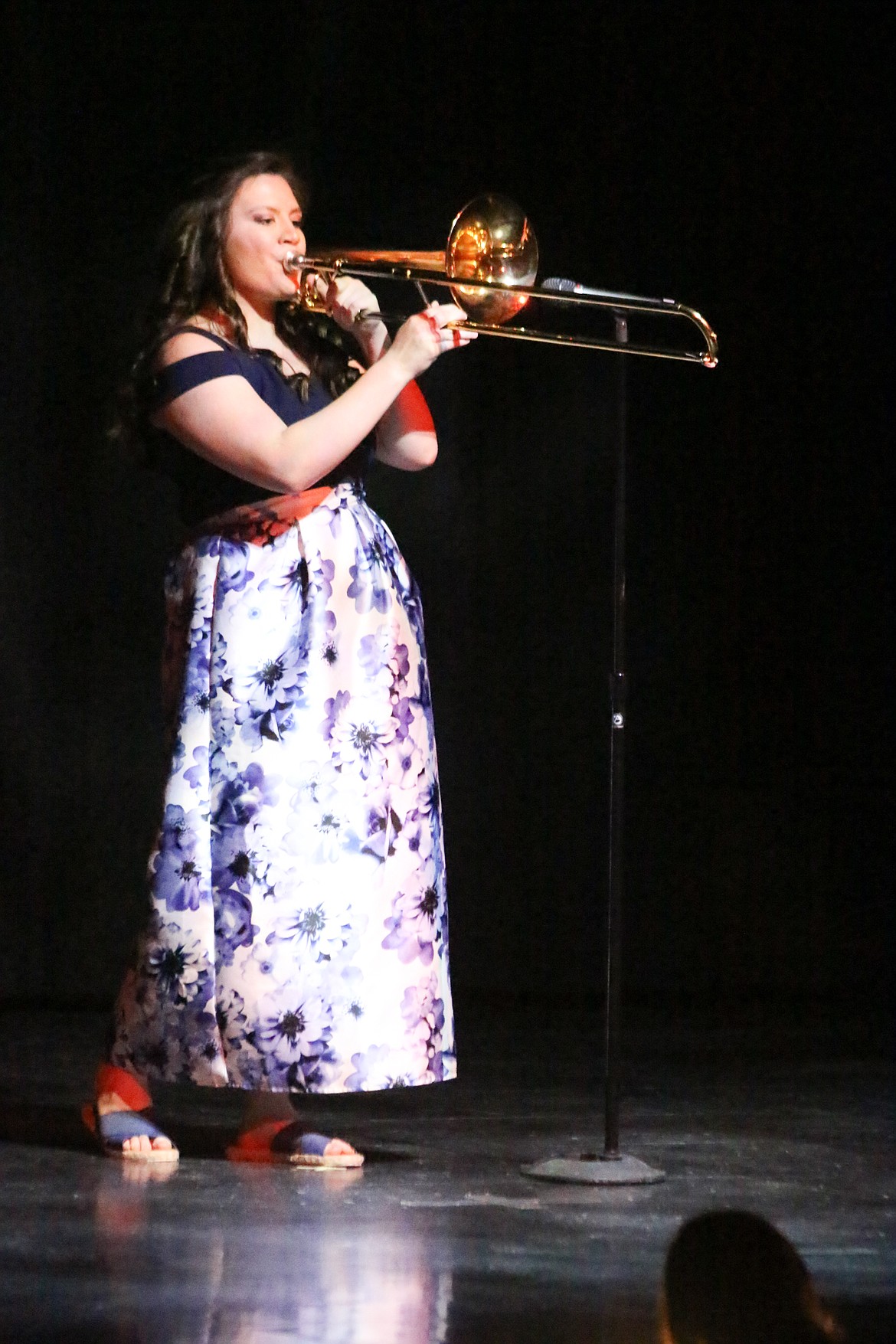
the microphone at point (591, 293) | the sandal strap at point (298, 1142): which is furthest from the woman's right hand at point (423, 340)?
the sandal strap at point (298, 1142)

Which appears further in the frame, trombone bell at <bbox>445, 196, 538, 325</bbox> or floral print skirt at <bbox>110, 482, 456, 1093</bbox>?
trombone bell at <bbox>445, 196, 538, 325</bbox>

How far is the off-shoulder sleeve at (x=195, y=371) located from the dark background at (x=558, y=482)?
1.75 metres

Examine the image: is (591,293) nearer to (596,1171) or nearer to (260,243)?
(260,243)

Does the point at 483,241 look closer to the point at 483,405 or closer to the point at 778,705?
the point at 483,405

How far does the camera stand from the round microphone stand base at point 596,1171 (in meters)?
2.72

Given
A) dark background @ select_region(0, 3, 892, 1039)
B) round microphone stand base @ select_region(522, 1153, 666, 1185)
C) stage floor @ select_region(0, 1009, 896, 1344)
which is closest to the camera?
stage floor @ select_region(0, 1009, 896, 1344)

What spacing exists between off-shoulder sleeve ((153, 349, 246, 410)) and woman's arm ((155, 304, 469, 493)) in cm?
1

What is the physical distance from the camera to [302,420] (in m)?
2.80

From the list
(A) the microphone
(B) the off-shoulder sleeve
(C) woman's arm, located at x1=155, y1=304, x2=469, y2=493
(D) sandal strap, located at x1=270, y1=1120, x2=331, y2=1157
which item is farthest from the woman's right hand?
(D) sandal strap, located at x1=270, y1=1120, x2=331, y2=1157

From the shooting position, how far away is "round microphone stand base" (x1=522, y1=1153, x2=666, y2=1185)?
2.72 meters

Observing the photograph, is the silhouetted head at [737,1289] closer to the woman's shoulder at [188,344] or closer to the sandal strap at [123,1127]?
the sandal strap at [123,1127]

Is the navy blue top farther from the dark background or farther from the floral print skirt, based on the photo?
the dark background

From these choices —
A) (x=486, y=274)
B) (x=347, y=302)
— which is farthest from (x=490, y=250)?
(x=347, y=302)

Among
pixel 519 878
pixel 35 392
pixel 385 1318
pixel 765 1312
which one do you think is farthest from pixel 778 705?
pixel 765 1312
